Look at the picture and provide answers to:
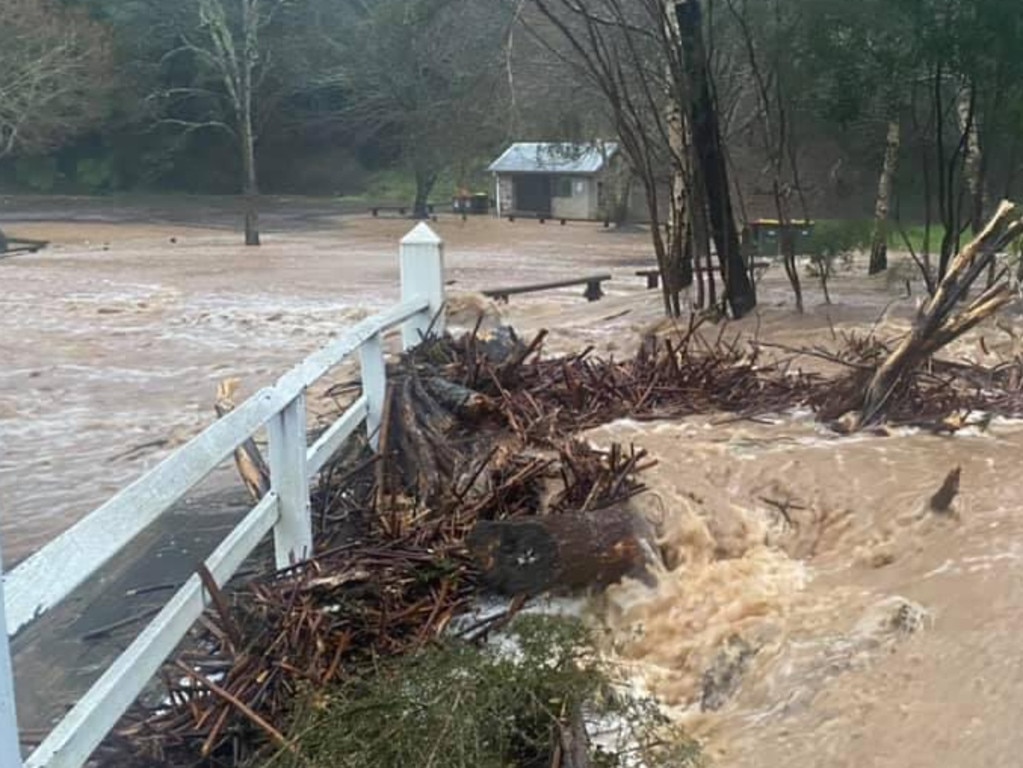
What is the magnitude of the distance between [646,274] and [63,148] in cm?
4109

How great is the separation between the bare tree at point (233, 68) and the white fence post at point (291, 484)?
3207 cm

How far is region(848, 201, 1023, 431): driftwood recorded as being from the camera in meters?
7.00

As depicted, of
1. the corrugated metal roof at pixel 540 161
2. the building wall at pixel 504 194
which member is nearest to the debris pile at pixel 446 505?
the corrugated metal roof at pixel 540 161

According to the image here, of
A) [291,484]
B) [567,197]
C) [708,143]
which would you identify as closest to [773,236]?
[708,143]

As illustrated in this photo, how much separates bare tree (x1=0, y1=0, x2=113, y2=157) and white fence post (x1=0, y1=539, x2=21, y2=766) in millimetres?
40172

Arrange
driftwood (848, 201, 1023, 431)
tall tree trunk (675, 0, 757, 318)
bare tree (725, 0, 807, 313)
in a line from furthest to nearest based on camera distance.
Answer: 1. bare tree (725, 0, 807, 313)
2. tall tree trunk (675, 0, 757, 318)
3. driftwood (848, 201, 1023, 431)

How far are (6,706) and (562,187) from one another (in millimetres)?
50393

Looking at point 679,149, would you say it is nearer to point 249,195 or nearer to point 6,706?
point 6,706

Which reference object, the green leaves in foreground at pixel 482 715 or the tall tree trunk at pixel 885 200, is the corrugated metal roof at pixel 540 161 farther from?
the green leaves in foreground at pixel 482 715

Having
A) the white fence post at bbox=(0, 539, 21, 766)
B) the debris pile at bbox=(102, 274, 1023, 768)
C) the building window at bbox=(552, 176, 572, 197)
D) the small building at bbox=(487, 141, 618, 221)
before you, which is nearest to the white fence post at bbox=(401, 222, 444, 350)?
the debris pile at bbox=(102, 274, 1023, 768)

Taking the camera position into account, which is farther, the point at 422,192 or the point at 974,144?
the point at 422,192

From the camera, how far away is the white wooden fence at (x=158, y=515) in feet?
8.35

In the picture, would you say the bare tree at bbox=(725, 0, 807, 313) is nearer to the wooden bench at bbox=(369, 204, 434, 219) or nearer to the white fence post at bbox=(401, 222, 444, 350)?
the white fence post at bbox=(401, 222, 444, 350)

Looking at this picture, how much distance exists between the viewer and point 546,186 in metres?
51.8
